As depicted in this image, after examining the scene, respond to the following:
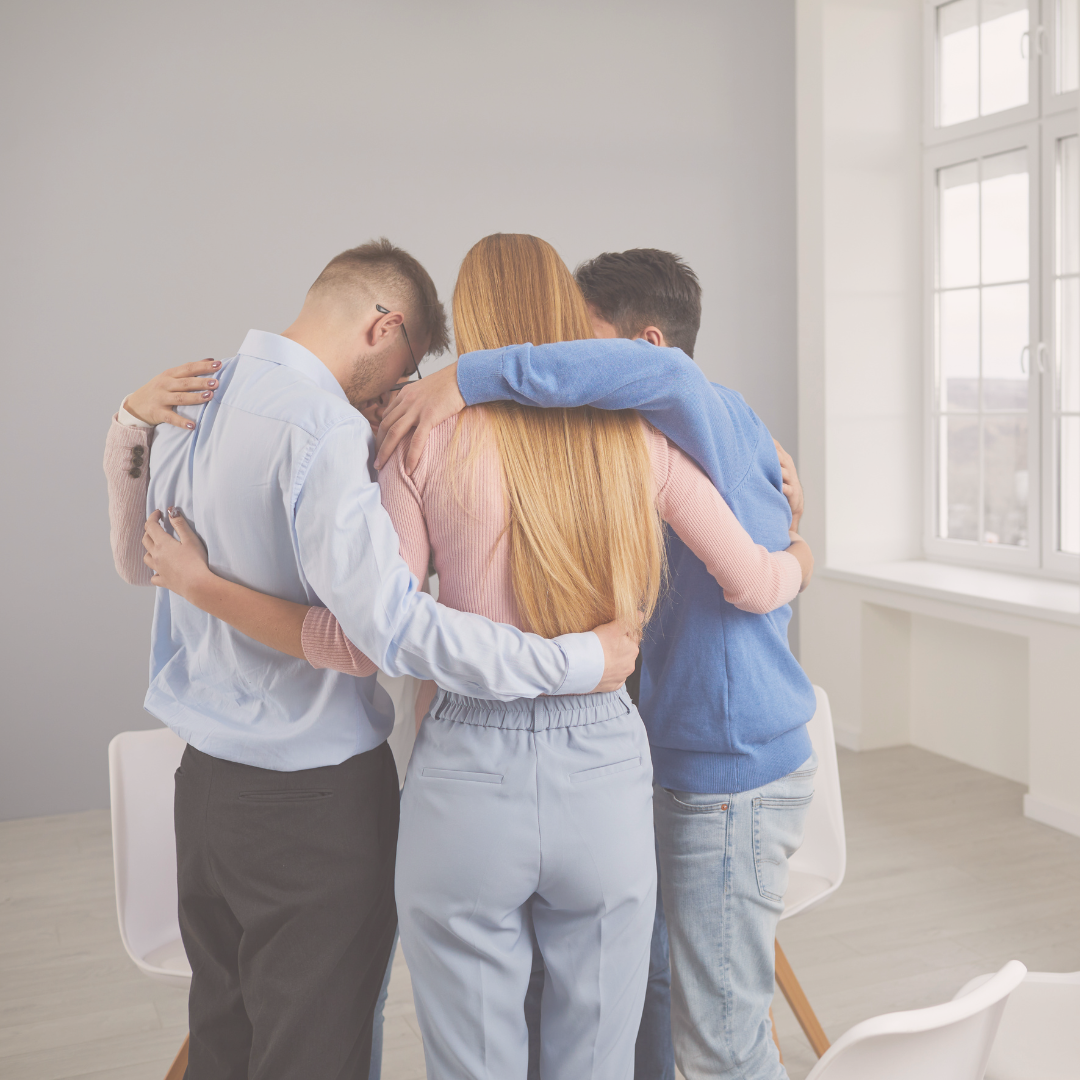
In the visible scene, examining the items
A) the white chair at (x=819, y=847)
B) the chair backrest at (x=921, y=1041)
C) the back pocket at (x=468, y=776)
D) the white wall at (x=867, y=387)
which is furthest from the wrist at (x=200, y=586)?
the white wall at (x=867, y=387)

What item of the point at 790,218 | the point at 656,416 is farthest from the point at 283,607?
the point at 790,218

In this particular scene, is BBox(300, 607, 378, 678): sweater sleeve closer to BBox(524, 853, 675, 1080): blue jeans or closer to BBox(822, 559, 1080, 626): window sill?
BBox(524, 853, 675, 1080): blue jeans

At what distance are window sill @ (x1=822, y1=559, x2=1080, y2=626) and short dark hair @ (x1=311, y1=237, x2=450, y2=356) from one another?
2.67 meters

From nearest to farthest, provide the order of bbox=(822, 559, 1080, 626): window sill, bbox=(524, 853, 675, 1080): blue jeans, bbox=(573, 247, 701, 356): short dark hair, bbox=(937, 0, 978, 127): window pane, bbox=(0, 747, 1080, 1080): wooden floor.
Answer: bbox=(573, 247, 701, 356): short dark hair → bbox=(524, 853, 675, 1080): blue jeans → bbox=(0, 747, 1080, 1080): wooden floor → bbox=(822, 559, 1080, 626): window sill → bbox=(937, 0, 978, 127): window pane

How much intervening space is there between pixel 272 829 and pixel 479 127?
11.2ft

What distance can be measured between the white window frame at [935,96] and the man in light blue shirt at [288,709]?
138 inches

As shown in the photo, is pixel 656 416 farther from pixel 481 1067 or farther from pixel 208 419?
pixel 481 1067

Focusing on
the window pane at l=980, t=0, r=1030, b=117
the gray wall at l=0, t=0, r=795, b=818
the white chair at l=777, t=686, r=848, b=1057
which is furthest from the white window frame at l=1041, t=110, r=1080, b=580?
the white chair at l=777, t=686, r=848, b=1057

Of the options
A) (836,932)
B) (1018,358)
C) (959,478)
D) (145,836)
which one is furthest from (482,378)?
(959,478)

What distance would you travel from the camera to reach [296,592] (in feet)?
4.36

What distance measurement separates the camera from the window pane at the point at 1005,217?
13.2 ft

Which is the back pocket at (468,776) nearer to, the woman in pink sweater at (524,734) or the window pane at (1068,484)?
the woman in pink sweater at (524,734)

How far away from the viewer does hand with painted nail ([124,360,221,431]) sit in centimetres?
132

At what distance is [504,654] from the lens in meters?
1.13
